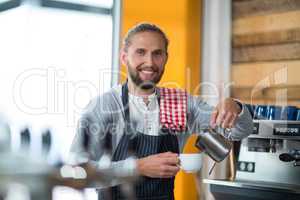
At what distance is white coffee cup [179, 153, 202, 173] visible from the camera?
1367 mm

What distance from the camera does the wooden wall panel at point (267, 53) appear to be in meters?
1.67

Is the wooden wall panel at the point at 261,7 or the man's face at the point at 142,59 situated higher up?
the wooden wall panel at the point at 261,7

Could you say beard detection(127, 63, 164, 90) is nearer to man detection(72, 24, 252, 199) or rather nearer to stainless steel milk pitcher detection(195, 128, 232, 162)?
man detection(72, 24, 252, 199)

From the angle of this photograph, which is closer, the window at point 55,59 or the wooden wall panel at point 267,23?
the window at point 55,59

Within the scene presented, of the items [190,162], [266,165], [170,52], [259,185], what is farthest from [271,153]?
[170,52]

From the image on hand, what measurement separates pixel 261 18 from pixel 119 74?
73cm

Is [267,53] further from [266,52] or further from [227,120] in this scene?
[227,120]

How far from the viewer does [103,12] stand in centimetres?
130

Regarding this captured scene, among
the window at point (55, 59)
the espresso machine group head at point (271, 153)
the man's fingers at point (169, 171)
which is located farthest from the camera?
the espresso machine group head at point (271, 153)

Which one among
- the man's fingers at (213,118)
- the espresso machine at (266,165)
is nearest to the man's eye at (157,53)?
the man's fingers at (213,118)

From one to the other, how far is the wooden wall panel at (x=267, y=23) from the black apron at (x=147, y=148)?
0.68 m

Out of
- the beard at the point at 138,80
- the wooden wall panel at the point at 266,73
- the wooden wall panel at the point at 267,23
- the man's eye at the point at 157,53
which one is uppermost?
the wooden wall panel at the point at 267,23

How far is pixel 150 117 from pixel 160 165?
151 millimetres

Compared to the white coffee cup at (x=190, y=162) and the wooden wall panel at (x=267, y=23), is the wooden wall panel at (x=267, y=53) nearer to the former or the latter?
the wooden wall panel at (x=267, y=23)
